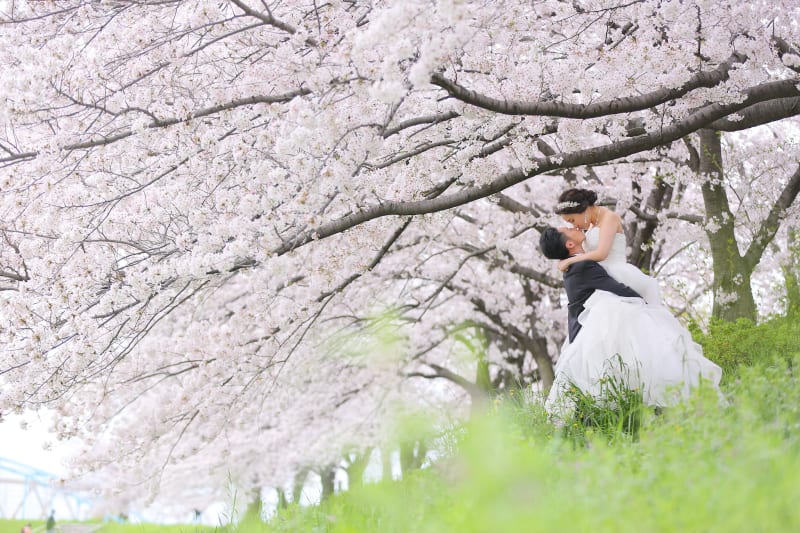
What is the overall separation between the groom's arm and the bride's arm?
0.15 ft

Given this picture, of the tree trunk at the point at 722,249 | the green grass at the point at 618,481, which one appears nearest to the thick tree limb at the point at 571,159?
the green grass at the point at 618,481

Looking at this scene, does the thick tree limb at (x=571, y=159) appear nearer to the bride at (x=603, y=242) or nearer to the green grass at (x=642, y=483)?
the bride at (x=603, y=242)

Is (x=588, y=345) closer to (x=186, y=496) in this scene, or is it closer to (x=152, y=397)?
(x=152, y=397)

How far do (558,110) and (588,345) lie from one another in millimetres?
1611

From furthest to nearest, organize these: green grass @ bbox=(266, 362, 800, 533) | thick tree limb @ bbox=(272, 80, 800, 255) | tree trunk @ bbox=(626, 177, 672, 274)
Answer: tree trunk @ bbox=(626, 177, 672, 274) < thick tree limb @ bbox=(272, 80, 800, 255) < green grass @ bbox=(266, 362, 800, 533)

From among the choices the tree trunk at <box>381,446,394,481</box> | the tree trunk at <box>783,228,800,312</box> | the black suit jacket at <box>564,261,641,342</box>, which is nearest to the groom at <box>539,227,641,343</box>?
the black suit jacket at <box>564,261,641,342</box>

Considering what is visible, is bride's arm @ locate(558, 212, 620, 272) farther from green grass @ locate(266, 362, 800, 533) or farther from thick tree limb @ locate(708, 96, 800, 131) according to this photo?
green grass @ locate(266, 362, 800, 533)

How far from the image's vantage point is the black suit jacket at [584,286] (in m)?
5.11

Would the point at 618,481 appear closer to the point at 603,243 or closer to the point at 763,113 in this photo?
the point at 603,243

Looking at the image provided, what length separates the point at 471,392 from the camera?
1337 cm

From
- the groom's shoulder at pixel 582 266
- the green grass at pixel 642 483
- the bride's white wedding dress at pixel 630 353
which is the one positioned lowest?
the green grass at pixel 642 483

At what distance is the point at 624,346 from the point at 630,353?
0.20 feet

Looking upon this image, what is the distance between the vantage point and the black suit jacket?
16.8 ft

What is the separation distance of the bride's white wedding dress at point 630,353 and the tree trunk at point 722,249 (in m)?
3.37
